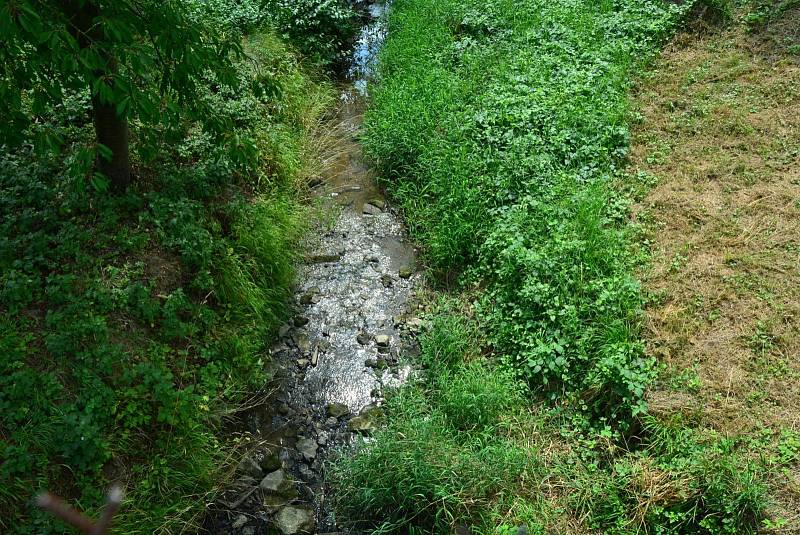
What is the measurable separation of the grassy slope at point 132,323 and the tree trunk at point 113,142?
0.70 ft

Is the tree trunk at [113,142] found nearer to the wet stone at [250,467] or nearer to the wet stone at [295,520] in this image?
the wet stone at [250,467]

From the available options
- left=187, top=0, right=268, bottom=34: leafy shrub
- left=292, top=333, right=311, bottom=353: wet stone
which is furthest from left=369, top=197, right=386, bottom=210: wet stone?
left=187, top=0, right=268, bottom=34: leafy shrub

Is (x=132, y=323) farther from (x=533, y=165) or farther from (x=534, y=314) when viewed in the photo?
(x=533, y=165)

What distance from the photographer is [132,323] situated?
4570 mm

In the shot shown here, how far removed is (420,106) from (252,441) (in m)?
4.79

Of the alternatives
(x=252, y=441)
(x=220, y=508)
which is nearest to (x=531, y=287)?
(x=252, y=441)

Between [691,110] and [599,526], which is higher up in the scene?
[691,110]

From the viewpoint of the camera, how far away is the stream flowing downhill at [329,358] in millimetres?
4410

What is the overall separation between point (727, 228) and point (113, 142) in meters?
5.43

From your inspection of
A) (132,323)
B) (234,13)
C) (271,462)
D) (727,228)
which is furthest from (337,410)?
(234,13)

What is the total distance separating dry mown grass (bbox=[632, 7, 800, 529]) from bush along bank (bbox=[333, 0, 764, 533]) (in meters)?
0.22

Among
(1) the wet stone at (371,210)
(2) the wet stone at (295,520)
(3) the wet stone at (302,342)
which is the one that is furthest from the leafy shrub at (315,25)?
(2) the wet stone at (295,520)

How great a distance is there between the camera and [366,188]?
7516mm

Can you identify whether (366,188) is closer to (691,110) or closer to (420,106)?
(420,106)
